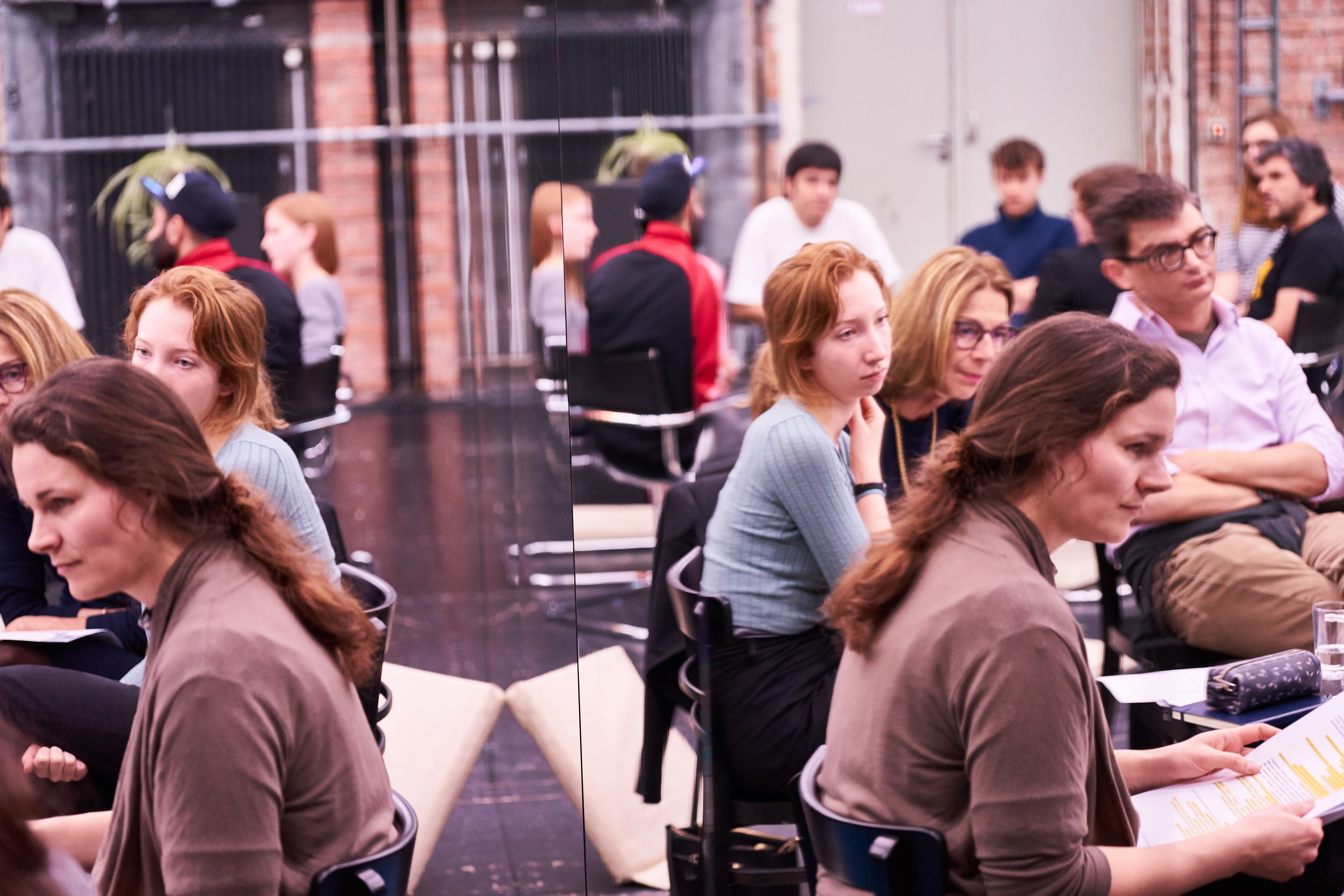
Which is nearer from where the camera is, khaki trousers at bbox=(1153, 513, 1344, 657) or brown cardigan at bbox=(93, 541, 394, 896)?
brown cardigan at bbox=(93, 541, 394, 896)

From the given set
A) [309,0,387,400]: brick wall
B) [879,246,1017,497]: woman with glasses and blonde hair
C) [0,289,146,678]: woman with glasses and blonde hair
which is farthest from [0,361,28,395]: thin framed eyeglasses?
[309,0,387,400]: brick wall

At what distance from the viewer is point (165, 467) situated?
54.0 inches

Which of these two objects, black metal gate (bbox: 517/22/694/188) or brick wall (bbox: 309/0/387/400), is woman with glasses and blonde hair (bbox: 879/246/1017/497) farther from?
brick wall (bbox: 309/0/387/400)

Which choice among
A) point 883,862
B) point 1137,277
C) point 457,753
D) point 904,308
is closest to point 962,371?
point 904,308

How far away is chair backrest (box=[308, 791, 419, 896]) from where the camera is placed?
52.1 inches

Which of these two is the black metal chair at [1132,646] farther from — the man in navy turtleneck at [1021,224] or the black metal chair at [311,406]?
the man in navy turtleneck at [1021,224]

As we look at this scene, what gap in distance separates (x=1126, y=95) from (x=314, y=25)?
5215 millimetres

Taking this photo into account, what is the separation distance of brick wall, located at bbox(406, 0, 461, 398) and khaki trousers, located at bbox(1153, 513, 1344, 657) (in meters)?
6.93

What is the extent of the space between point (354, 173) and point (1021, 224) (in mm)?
5149

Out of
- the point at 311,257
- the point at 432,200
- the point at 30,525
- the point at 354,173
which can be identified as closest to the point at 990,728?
the point at 30,525

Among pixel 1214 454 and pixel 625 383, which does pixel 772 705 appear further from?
pixel 625 383

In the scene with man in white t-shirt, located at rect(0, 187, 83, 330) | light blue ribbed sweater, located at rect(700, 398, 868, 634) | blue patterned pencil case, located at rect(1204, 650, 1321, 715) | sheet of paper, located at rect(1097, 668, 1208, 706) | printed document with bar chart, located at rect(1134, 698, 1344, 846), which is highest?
man in white t-shirt, located at rect(0, 187, 83, 330)

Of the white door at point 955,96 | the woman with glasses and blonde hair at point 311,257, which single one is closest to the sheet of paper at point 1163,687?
the woman with glasses and blonde hair at point 311,257

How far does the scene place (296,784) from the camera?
1316 mm
